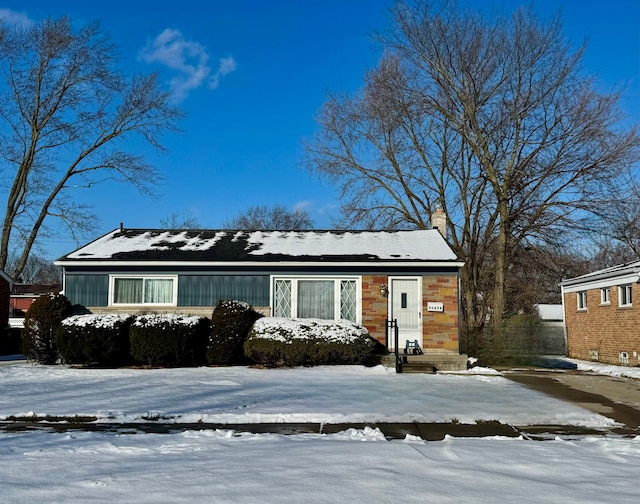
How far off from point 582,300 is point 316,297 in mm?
12202

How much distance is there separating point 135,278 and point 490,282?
19.0 metres

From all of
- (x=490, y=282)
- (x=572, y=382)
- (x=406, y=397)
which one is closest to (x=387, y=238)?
(x=572, y=382)

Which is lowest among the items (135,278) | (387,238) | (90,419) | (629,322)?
(90,419)

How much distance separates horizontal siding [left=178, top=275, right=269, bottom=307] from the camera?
15.8 meters

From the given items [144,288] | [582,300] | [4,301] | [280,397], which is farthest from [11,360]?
[582,300]

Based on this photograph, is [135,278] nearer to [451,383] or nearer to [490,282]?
[451,383]

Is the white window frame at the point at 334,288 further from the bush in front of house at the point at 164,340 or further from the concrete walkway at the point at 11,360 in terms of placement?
the concrete walkway at the point at 11,360

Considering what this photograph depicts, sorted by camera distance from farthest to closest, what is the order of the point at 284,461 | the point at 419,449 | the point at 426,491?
the point at 419,449
the point at 284,461
the point at 426,491

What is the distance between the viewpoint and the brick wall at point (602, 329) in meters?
17.2

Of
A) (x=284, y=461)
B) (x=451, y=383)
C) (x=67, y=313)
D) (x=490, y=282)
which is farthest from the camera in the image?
(x=490, y=282)

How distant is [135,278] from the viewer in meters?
16.0

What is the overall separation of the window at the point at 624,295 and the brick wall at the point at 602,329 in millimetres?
212

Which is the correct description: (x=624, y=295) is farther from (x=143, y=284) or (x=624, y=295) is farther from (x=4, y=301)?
(x=4, y=301)

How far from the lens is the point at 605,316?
63.5ft
